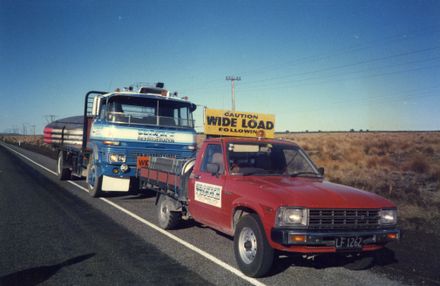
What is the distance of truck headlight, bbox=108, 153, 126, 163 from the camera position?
1062 centimetres

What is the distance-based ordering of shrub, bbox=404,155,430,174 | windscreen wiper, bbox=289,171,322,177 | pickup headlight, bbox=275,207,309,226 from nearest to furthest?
pickup headlight, bbox=275,207,309,226, windscreen wiper, bbox=289,171,322,177, shrub, bbox=404,155,430,174

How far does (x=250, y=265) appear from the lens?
16.3 ft

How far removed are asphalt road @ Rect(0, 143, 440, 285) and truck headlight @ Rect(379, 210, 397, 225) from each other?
29.3 inches

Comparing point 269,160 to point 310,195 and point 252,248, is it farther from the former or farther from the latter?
point 252,248

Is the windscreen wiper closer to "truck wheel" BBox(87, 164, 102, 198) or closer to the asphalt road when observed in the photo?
the asphalt road

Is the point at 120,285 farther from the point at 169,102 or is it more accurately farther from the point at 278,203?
the point at 169,102

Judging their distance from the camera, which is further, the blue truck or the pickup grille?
the blue truck

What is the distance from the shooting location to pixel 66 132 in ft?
54.0

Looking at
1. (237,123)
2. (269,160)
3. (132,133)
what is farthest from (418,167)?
(269,160)

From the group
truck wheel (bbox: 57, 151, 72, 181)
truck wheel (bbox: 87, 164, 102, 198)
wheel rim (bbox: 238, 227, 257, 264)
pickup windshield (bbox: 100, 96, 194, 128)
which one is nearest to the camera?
wheel rim (bbox: 238, 227, 257, 264)

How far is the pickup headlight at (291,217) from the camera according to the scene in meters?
4.61

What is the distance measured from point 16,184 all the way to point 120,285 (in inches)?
431

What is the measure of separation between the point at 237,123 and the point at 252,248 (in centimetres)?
835

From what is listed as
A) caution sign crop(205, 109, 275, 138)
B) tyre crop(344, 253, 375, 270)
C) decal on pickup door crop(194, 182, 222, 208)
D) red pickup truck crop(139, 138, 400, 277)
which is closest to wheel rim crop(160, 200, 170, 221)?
red pickup truck crop(139, 138, 400, 277)
